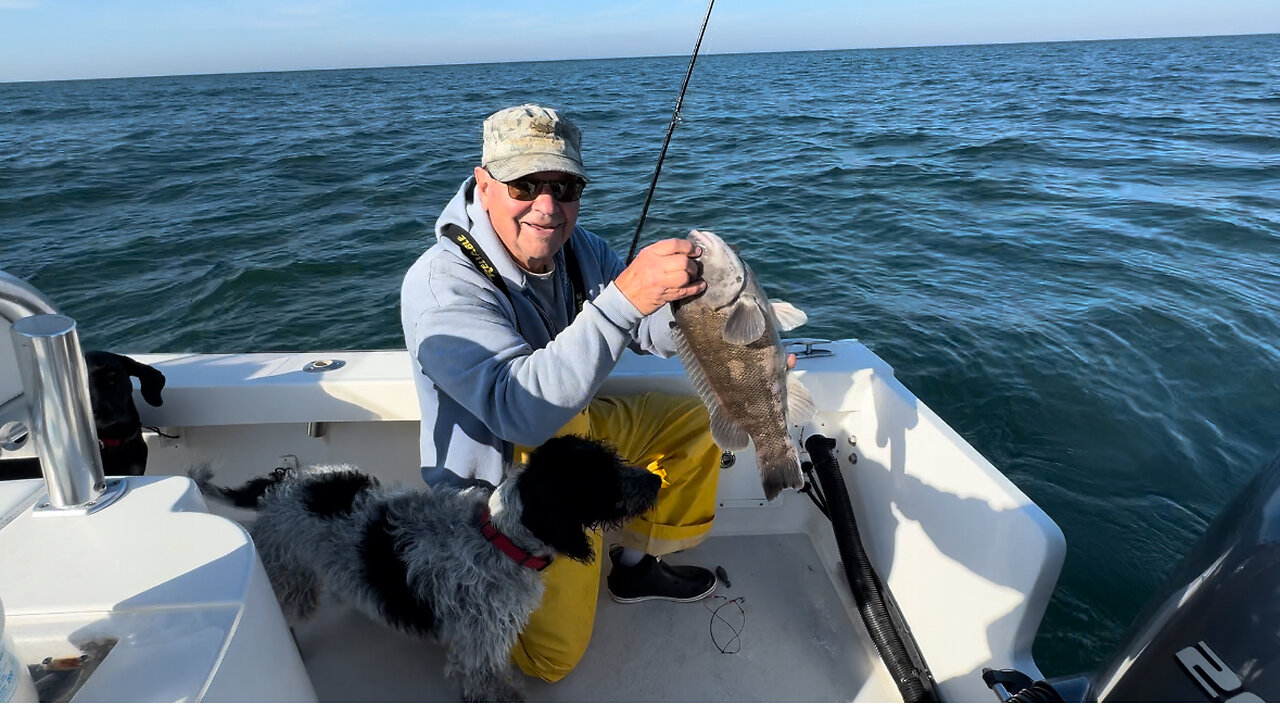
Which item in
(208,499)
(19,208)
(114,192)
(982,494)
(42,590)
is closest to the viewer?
(42,590)

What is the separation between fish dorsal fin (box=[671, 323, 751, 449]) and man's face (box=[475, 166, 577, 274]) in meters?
0.65

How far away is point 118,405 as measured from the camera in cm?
299

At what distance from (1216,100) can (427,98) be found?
33.5 m

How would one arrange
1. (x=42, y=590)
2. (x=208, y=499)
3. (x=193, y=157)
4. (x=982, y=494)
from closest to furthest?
1. (x=42, y=590)
2. (x=982, y=494)
3. (x=208, y=499)
4. (x=193, y=157)

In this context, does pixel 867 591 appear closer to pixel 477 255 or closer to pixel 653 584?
pixel 653 584

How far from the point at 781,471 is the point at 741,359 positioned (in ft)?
1.78

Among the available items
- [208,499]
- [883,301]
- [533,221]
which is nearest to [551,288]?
[533,221]

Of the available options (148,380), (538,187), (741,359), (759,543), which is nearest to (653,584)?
(759,543)

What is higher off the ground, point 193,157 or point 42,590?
point 193,157

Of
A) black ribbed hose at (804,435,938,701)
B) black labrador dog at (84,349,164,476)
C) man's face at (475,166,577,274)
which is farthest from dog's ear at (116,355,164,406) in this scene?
black ribbed hose at (804,435,938,701)

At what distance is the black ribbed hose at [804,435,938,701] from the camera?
113 inches

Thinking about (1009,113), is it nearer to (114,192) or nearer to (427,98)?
(114,192)

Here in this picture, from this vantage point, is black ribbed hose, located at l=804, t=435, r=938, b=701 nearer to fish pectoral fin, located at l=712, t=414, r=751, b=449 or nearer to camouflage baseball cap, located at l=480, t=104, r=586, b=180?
fish pectoral fin, located at l=712, t=414, r=751, b=449

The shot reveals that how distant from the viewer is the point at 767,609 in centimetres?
343
